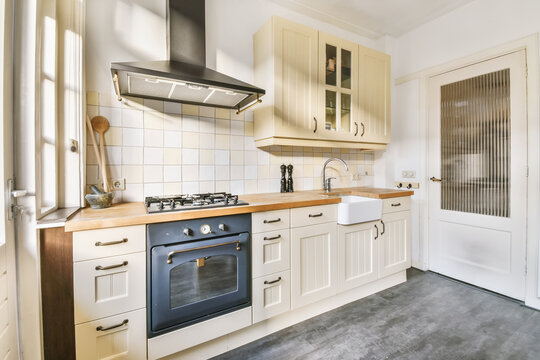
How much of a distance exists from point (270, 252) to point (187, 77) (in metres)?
1.17

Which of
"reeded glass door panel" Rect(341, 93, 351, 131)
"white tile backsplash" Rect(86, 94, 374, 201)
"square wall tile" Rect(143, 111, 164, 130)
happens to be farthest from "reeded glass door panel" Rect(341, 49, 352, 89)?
"square wall tile" Rect(143, 111, 164, 130)

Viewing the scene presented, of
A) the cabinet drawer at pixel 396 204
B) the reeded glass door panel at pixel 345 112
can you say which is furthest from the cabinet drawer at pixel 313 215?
the reeded glass door panel at pixel 345 112

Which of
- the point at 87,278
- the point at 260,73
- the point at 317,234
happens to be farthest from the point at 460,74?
the point at 87,278

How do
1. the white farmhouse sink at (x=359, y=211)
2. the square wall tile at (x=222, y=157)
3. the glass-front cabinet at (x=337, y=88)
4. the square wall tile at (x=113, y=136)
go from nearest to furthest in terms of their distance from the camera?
the square wall tile at (x=113, y=136) → the white farmhouse sink at (x=359, y=211) → the square wall tile at (x=222, y=157) → the glass-front cabinet at (x=337, y=88)

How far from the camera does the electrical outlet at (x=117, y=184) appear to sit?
1678mm

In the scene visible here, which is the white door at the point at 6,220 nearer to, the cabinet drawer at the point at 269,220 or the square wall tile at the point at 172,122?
the square wall tile at the point at 172,122

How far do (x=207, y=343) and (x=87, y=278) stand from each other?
0.78 metres

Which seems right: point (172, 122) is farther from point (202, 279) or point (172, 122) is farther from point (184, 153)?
point (202, 279)

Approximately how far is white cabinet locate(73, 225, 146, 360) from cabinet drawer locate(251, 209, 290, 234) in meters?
0.62

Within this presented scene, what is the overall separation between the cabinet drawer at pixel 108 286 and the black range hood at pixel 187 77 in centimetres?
95

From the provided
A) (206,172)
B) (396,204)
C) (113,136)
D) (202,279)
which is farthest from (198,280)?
(396,204)

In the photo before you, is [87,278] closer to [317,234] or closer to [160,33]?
[317,234]

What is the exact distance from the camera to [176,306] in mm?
1347

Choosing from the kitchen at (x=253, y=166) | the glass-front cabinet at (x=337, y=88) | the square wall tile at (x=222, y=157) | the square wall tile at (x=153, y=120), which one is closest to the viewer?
the kitchen at (x=253, y=166)
